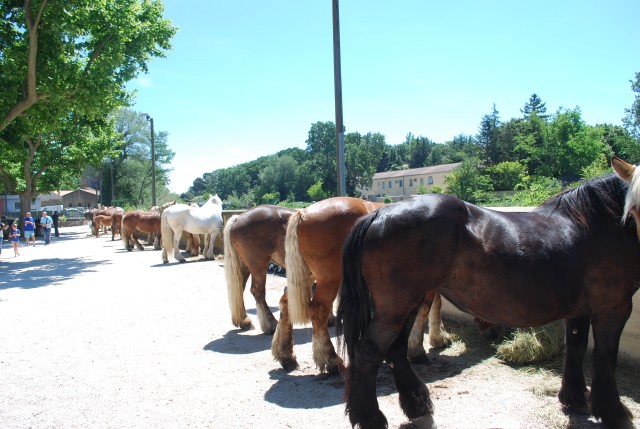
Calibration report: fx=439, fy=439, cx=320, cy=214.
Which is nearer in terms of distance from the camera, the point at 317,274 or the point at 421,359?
the point at 317,274

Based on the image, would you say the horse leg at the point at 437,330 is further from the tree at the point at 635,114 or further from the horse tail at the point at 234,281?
the tree at the point at 635,114

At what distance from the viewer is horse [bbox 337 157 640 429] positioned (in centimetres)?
319

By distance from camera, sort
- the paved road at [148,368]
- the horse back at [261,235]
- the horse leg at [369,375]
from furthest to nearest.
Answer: the horse back at [261,235], the paved road at [148,368], the horse leg at [369,375]

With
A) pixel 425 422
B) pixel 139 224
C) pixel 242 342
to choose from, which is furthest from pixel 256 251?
pixel 139 224

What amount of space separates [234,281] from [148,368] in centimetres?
197

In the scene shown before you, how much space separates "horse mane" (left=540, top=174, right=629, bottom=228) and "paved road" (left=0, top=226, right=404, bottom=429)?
219 cm

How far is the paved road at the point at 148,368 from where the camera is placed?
3.85 metres

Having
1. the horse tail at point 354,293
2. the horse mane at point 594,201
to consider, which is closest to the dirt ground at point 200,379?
the horse tail at point 354,293

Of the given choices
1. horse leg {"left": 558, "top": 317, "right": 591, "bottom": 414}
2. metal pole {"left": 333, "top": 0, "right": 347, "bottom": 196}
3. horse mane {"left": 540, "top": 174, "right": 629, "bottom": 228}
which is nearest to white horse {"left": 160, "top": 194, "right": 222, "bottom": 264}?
metal pole {"left": 333, "top": 0, "right": 347, "bottom": 196}

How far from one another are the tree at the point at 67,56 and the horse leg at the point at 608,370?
1744 centimetres

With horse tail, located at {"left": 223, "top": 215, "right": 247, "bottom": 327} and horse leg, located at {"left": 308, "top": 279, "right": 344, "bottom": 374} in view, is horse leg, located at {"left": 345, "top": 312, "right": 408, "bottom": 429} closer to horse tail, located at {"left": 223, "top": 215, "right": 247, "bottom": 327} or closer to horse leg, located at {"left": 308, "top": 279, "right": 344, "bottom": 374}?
horse leg, located at {"left": 308, "top": 279, "right": 344, "bottom": 374}

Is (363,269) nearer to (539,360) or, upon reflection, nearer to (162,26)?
(539,360)

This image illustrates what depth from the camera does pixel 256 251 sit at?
258 inches

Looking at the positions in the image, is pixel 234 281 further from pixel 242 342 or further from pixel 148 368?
pixel 148 368
